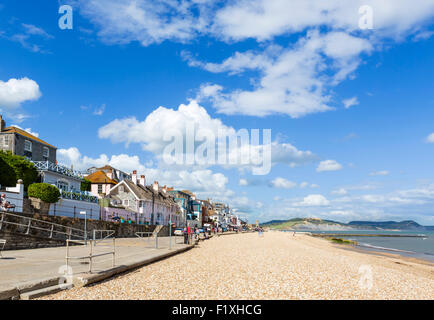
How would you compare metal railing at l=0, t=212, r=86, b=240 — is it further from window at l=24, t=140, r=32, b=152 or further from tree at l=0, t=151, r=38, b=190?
window at l=24, t=140, r=32, b=152

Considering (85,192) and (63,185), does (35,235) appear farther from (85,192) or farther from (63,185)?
(63,185)

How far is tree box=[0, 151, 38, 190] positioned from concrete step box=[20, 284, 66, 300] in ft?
93.3

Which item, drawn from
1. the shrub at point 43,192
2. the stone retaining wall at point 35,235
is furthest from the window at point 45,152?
the stone retaining wall at point 35,235

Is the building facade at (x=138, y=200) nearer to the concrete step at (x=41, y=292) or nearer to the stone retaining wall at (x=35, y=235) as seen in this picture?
the stone retaining wall at (x=35, y=235)

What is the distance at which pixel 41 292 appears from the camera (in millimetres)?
8789

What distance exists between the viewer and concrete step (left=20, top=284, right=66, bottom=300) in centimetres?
833

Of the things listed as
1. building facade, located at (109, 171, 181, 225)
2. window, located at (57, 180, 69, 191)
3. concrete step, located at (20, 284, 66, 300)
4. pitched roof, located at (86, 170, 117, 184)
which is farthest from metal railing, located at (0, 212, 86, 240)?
pitched roof, located at (86, 170, 117, 184)

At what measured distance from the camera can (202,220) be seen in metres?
115

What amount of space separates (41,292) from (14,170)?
98.0ft

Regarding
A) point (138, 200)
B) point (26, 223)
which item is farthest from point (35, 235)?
point (138, 200)

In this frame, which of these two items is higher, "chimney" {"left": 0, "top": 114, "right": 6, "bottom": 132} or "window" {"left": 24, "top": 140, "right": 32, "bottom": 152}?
"chimney" {"left": 0, "top": 114, "right": 6, "bottom": 132}
